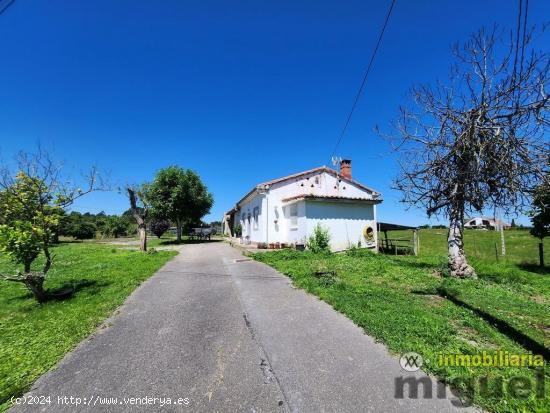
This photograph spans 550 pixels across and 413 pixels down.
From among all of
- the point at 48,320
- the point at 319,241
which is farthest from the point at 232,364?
the point at 319,241

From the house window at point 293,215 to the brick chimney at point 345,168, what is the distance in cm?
576

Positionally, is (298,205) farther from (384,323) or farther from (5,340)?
(5,340)

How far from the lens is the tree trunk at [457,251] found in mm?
8617

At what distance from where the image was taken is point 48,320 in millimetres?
5156

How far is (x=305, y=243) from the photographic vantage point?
15352 mm

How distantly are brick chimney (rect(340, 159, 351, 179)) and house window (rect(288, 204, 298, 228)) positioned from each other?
18.9 feet

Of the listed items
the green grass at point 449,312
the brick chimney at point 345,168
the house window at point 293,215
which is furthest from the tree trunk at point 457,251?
the brick chimney at point 345,168

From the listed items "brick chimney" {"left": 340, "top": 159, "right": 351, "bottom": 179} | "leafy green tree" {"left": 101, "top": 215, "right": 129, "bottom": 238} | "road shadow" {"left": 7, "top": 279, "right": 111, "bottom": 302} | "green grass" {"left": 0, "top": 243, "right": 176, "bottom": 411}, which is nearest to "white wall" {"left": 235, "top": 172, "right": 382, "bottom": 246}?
"brick chimney" {"left": 340, "top": 159, "right": 351, "bottom": 179}

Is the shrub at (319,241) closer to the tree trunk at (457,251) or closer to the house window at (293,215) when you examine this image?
the house window at (293,215)

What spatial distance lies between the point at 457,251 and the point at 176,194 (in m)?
23.1

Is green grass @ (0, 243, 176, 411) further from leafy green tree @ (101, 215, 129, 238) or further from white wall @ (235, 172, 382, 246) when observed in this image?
leafy green tree @ (101, 215, 129, 238)

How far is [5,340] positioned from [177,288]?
3511 mm

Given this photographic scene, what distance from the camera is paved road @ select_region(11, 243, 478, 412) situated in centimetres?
265

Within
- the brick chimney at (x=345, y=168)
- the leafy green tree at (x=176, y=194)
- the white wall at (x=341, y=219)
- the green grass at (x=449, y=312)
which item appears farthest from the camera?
the leafy green tree at (x=176, y=194)
